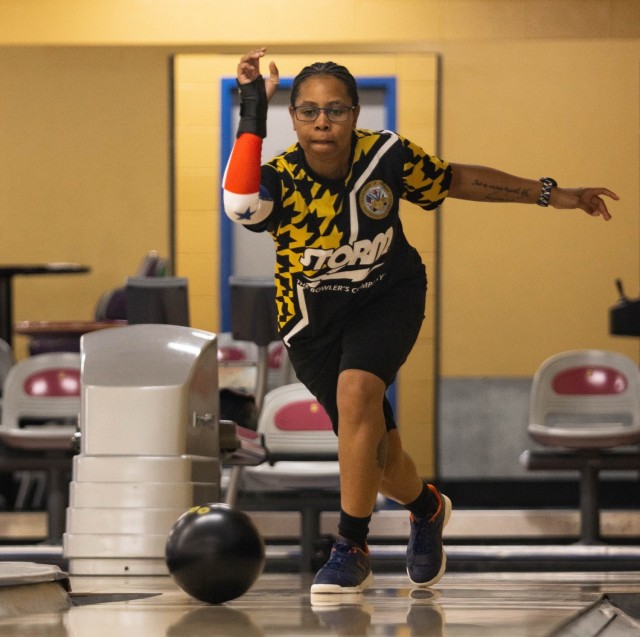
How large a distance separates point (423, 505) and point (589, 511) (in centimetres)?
221

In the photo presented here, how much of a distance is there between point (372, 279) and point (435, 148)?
4802 millimetres

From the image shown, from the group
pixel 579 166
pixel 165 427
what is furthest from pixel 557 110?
pixel 165 427

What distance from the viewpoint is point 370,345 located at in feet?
10.2

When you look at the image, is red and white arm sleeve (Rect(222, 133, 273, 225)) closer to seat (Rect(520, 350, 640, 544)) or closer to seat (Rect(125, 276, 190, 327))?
seat (Rect(125, 276, 190, 327))

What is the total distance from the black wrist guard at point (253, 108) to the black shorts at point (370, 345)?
0.51 metres

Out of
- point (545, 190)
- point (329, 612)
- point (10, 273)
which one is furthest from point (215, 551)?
point (10, 273)

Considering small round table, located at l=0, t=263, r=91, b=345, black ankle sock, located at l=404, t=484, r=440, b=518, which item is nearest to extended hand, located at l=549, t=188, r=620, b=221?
black ankle sock, located at l=404, t=484, r=440, b=518

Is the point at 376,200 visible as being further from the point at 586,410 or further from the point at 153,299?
the point at 586,410

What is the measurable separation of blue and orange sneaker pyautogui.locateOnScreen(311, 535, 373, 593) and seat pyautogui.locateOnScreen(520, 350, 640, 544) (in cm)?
250

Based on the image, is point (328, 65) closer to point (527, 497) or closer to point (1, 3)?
point (527, 497)

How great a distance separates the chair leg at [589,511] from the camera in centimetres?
539

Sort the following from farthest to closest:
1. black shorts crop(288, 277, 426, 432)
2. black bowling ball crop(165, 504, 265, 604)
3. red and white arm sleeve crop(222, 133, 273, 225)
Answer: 1. black shorts crop(288, 277, 426, 432)
2. red and white arm sleeve crop(222, 133, 273, 225)
3. black bowling ball crop(165, 504, 265, 604)

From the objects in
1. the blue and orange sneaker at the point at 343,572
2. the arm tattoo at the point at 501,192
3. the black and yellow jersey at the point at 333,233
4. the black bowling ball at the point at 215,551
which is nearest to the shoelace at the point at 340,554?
the blue and orange sneaker at the point at 343,572

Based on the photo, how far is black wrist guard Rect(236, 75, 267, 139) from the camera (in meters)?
3.05
